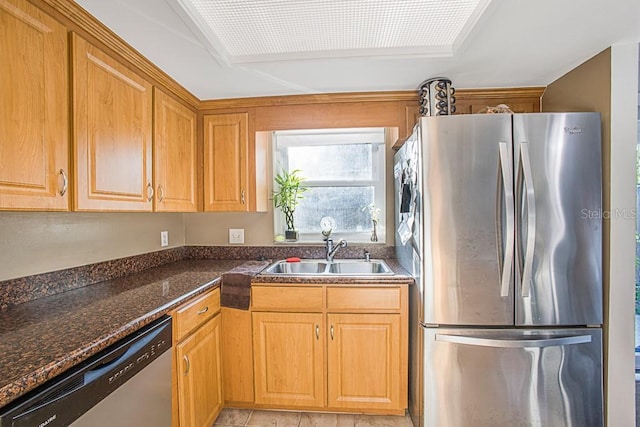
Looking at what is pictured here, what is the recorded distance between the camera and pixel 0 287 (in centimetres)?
120

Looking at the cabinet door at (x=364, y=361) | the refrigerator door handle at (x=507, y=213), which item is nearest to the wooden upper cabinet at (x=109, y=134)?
the cabinet door at (x=364, y=361)

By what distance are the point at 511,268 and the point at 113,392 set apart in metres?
1.76

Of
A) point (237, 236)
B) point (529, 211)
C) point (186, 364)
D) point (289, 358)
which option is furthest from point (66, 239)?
point (529, 211)

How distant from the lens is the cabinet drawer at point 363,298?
5.79 feet

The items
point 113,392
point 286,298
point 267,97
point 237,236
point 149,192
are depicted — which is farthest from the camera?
point 237,236

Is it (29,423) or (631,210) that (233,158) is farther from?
(631,210)

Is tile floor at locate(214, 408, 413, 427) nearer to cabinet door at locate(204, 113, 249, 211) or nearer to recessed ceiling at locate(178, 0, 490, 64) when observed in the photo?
cabinet door at locate(204, 113, 249, 211)

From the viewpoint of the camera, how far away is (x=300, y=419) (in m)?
1.84

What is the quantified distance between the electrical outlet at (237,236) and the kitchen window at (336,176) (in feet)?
0.96

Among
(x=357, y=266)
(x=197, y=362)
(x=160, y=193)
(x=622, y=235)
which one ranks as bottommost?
(x=197, y=362)

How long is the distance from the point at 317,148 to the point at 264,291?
134cm

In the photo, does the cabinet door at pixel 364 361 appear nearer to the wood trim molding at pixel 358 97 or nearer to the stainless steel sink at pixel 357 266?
the stainless steel sink at pixel 357 266

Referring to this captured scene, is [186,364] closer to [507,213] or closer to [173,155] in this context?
[173,155]

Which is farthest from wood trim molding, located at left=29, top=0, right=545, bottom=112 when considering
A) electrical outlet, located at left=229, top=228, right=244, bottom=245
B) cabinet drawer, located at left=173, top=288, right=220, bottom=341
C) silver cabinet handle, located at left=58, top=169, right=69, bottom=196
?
cabinet drawer, located at left=173, top=288, right=220, bottom=341
